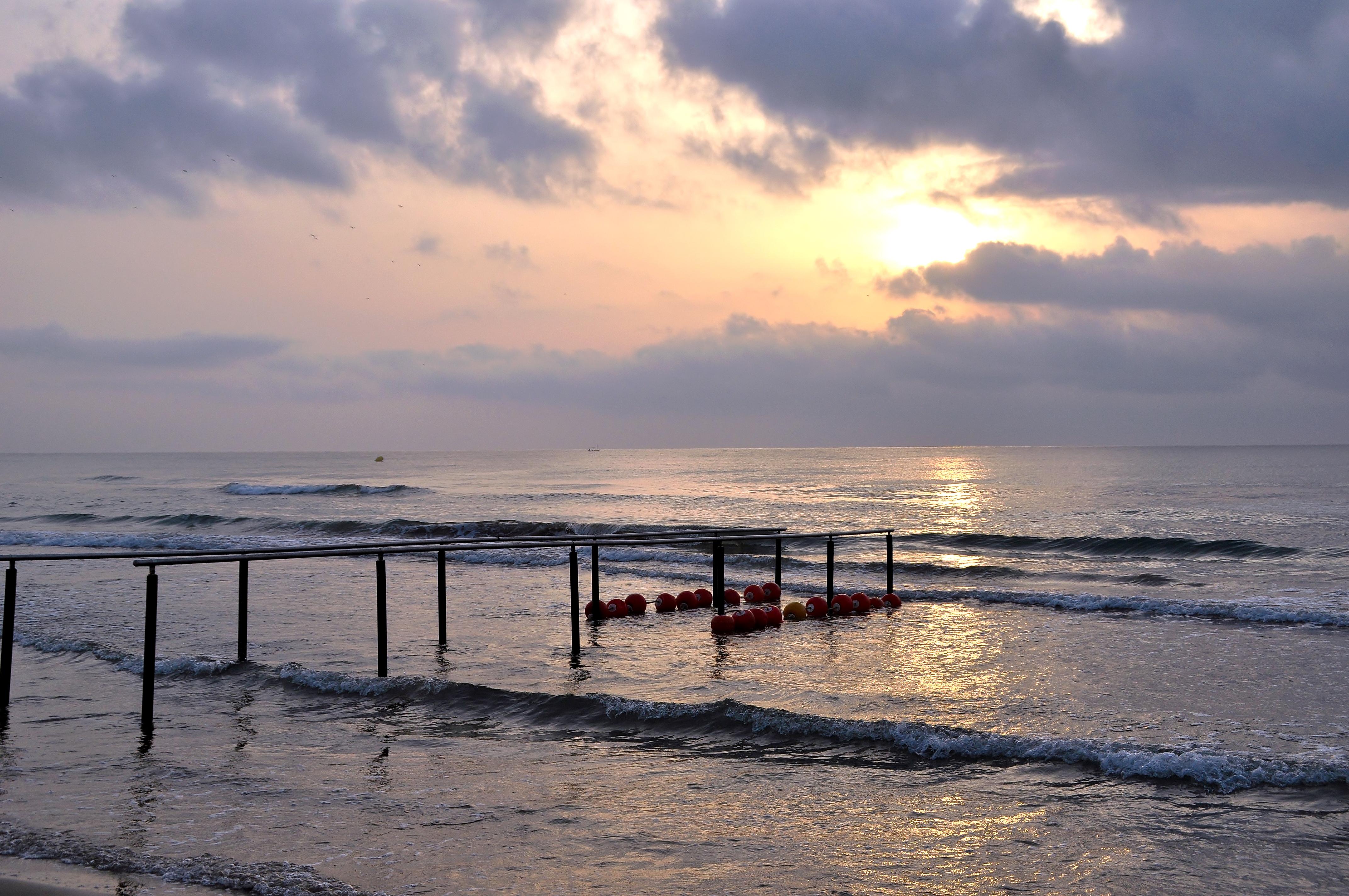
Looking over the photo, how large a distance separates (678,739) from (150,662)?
5109mm

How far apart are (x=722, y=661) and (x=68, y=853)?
795cm

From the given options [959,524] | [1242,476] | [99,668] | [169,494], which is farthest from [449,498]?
[1242,476]

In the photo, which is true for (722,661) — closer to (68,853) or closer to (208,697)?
(208,697)

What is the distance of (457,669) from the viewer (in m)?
12.0

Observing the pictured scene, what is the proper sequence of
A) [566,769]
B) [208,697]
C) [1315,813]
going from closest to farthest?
[1315,813], [566,769], [208,697]

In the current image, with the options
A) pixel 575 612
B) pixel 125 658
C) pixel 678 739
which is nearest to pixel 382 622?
pixel 575 612

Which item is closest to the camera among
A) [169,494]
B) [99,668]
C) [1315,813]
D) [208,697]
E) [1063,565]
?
[1315,813]

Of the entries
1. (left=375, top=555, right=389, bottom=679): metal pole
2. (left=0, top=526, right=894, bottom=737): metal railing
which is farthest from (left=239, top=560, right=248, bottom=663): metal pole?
(left=375, top=555, right=389, bottom=679): metal pole

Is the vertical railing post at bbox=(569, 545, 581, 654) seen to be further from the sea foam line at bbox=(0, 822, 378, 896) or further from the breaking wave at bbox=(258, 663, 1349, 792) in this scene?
the sea foam line at bbox=(0, 822, 378, 896)

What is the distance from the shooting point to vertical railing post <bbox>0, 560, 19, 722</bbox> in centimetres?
991

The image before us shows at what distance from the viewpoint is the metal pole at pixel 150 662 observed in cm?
909

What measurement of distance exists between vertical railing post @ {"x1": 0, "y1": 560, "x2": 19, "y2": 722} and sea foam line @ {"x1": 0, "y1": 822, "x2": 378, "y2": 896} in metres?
4.21

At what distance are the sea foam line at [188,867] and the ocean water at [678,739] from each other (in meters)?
0.03

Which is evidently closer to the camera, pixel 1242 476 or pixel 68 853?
pixel 68 853
